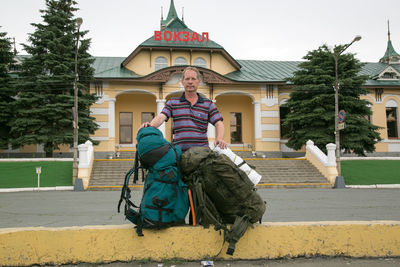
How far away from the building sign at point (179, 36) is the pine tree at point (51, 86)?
642cm

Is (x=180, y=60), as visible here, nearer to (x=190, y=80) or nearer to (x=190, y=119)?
(x=190, y=80)

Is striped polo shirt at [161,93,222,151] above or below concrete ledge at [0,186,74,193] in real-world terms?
above

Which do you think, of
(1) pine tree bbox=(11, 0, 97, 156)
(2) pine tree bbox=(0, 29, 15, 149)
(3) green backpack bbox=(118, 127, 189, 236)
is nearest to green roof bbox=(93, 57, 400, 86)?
(1) pine tree bbox=(11, 0, 97, 156)

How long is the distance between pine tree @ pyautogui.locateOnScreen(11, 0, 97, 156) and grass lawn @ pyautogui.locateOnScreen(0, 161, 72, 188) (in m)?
2.73

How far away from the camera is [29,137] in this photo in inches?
740

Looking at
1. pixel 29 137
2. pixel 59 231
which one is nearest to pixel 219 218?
pixel 59 231

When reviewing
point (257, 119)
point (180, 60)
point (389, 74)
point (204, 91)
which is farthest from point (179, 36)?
point (389, 74)

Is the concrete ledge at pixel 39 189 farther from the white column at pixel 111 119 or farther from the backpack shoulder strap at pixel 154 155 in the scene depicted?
the backpack shoulder strap at pixel 154 155

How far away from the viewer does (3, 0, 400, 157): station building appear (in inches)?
909

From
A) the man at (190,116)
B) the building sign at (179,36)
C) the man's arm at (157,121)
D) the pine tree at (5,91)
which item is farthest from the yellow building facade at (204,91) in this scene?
the man's arm at (157,121)

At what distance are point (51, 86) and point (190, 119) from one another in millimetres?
19008

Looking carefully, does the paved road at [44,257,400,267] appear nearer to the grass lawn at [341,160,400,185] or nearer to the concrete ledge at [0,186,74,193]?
the concrete ledge at [0,186,74,193]

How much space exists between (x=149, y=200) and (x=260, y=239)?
3.39 ft

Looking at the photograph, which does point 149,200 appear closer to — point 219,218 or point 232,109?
point 219,218
